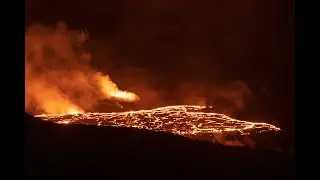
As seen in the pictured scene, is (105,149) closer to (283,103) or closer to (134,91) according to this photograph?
(134,91)

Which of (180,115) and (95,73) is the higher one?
(95,73)

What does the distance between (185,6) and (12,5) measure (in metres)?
0.83

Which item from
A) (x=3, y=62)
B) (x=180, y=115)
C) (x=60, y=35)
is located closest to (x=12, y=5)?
(x=3, y=62)

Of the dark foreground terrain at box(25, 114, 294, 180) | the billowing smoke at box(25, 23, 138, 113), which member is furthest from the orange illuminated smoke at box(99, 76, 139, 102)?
the dark foreground terrain at box(25, 114, 294, 180)

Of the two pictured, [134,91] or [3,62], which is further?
[134,91]

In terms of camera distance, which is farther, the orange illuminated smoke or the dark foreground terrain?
the orange illuminated smoke

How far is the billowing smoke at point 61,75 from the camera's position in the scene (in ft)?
7.71

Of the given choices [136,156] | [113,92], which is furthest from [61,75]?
[136,156]

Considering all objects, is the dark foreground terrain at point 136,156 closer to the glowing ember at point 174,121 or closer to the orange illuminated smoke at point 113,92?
the glowing ember at point 174,121

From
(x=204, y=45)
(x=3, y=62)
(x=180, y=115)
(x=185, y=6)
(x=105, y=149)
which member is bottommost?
(x=105, y=149)

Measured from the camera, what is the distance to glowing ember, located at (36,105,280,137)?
2.36 meters

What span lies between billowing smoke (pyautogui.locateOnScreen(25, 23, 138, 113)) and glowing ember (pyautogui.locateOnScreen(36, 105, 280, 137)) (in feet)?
0.18

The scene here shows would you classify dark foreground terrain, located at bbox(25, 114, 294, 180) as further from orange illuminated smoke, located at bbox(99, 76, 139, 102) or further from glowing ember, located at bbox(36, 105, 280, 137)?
orange illuminated smoke, located at bbox(99, 76, 139, 102)

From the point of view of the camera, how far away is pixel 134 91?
7.84ft
